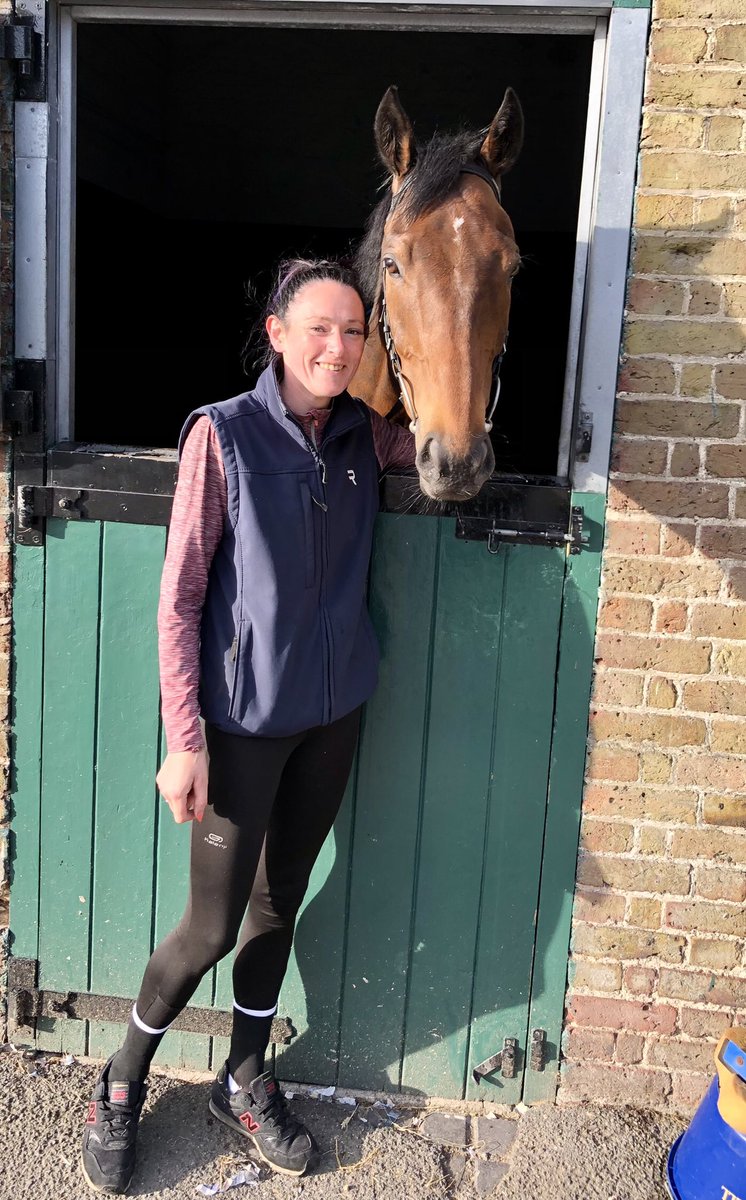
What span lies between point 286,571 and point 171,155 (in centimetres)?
666

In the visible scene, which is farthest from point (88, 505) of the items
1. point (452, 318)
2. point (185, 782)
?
point (452, 318)

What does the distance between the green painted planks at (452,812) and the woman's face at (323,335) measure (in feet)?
1.88

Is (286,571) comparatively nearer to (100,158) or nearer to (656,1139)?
(656,1139)

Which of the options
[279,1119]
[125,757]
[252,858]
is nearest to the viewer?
[252,858]

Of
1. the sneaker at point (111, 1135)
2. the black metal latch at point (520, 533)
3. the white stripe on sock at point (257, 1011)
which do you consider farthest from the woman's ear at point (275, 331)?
the sneaker at point (111, 1135)

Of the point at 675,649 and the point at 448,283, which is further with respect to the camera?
the point at 675,649

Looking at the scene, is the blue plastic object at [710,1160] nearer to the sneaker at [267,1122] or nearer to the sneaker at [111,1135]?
the sneaker at [267,1122]

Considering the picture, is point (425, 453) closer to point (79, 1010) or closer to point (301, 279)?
point (301, 279)

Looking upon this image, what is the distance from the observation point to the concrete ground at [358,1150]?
96.7 inches

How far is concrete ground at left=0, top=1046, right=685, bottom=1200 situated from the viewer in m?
2.46

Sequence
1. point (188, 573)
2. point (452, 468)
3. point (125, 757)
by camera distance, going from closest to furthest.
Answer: point (452, 468)
point (188, 573)
point (125, 757)

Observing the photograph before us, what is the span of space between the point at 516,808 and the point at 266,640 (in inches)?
35.7

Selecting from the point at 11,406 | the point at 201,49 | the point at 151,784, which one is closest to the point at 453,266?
the point at 11,406

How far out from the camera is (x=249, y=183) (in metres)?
7.91
